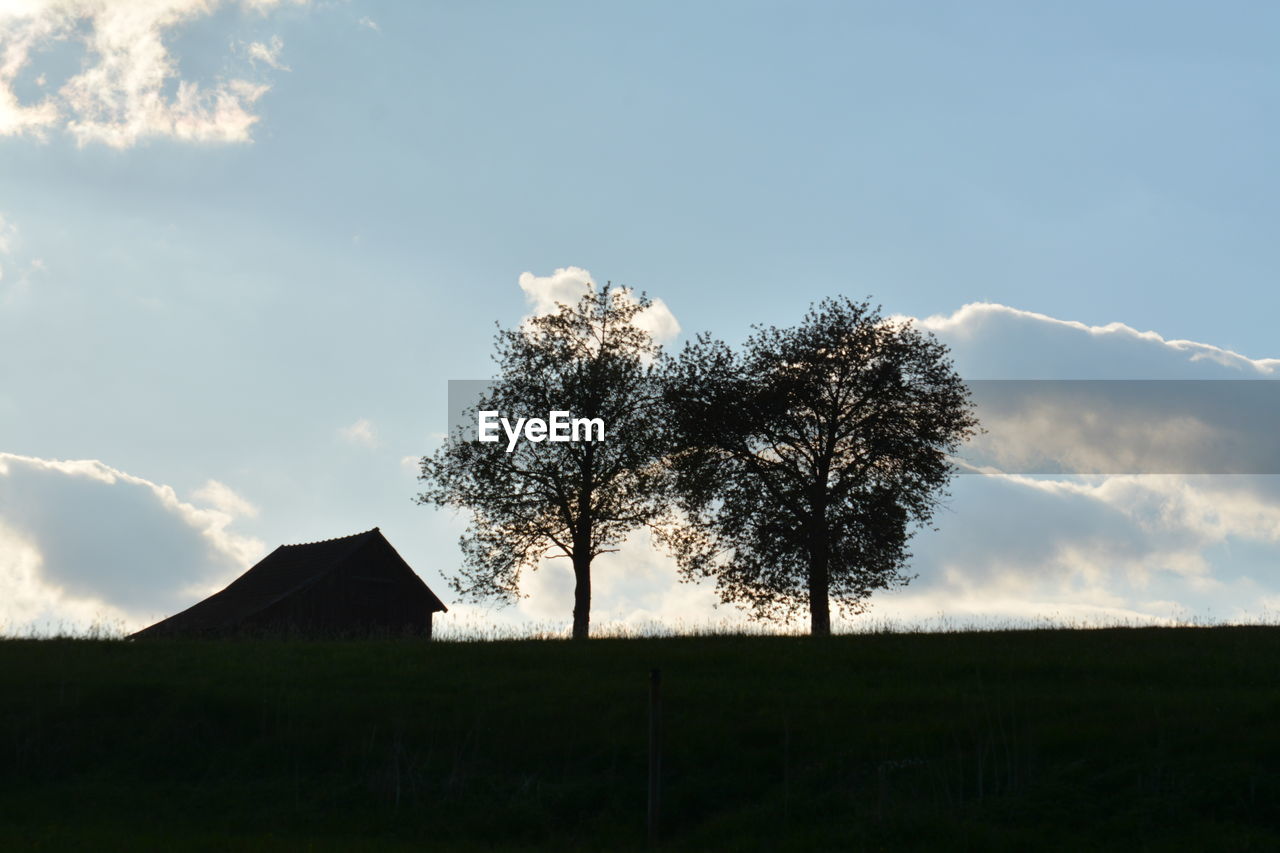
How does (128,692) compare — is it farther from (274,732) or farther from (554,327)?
(554,327)

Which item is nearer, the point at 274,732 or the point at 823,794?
the point at 823,794

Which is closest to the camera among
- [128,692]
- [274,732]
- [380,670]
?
[274,732]

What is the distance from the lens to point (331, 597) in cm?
5112

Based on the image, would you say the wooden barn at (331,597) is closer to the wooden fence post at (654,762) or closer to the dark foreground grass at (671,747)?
the dark foreground grass at (671,747)

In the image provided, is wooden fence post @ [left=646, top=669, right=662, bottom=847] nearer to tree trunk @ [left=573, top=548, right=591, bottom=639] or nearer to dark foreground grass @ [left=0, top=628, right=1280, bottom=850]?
dark foreground grass @ [left=0, top=628, right=1280, bottom=850]

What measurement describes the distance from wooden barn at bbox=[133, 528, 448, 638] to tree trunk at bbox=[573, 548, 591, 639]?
31.9 ft

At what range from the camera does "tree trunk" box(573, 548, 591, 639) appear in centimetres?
4369

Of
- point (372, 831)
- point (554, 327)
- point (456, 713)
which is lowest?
point (372, 831)

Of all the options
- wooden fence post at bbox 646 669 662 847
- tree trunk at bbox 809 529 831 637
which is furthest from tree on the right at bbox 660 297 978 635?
wooden fence post at bbox 646 669 662 847

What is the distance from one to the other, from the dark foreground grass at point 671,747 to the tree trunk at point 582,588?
1349cm

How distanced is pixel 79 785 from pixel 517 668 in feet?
32.7

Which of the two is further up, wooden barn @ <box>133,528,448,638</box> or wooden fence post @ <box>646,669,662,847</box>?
wooden barn @ <box>133,528,448,638</box>

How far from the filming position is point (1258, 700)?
21.7 metres

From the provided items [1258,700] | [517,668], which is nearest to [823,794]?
[1258,700]
